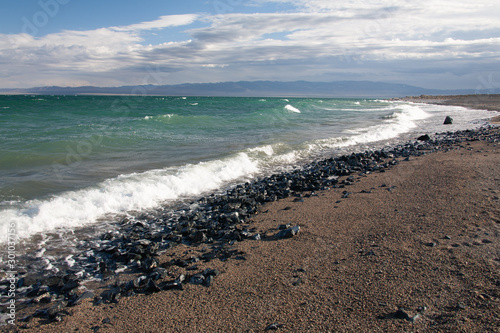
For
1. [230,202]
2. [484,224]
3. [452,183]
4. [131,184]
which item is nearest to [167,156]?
[131,184]

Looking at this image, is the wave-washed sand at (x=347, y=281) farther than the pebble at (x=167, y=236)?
No

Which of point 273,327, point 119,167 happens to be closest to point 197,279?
point 273,327

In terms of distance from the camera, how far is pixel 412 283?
3.55 meters

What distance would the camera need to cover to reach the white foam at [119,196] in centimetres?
622

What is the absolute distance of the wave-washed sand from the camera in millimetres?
3094

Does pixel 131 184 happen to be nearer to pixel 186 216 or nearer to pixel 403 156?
pixel 186 216

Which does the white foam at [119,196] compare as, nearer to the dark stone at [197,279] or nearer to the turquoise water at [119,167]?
the turquoise water at [119,167]

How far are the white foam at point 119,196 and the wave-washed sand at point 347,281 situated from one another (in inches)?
107

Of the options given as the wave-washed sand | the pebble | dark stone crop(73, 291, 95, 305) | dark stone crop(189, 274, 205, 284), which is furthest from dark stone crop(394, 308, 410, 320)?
dark stone crop(73, 291, 95, 305)

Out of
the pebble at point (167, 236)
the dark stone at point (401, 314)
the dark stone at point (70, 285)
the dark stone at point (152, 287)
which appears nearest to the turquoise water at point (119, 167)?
the pebble at point (167, 236)

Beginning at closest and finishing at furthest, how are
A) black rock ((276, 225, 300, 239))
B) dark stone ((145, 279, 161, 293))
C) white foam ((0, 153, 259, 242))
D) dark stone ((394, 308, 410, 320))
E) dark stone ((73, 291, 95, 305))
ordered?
1. dark stone ((394, 308, 410, 320))
2. dark stone ((73, 291, 95, 305))
3. dark stone ((145, 279, 161, 293))
4. black rock ((276, 225, 300, 239))
5. white foam ((0, 153, 259, 242))

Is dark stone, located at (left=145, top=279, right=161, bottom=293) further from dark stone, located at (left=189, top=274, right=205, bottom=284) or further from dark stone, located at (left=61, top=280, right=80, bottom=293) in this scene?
dark stone, located at (left=61, top=280, right=80, bottom=293)

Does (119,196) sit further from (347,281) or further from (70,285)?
(347,281)

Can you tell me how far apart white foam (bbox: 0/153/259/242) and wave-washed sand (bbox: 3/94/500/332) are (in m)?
2.72
